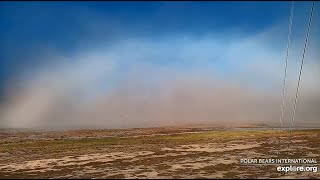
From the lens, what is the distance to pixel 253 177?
27.0 meters

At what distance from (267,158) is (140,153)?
49.5 ft

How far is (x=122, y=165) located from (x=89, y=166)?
3103 millimetres

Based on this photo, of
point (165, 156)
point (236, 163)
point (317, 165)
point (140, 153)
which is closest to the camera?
point (317, 165)

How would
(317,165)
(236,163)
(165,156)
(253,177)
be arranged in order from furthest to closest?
(165,156)
(236,163)
(317,165)
(253,177)

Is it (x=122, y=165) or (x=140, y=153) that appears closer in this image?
(x=122, y=165)

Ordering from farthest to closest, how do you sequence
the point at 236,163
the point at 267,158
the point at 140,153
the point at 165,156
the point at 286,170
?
1. the point at 140,153
2. the point at 165,156
3. the point at 267,158
4. the point at 236,163
5. the point at 286,170

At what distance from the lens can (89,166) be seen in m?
34.8

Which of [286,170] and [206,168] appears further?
[206,168]

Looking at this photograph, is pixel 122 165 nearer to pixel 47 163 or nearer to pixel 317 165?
pixel 47 163

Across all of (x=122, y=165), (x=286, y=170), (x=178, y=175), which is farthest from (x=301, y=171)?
(x=122, y=165)

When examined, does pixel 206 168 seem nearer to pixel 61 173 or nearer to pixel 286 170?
pixel 286 170

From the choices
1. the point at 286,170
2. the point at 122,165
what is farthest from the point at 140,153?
the point at 286,170

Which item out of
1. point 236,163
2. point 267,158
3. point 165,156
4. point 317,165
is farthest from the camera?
point 165,156

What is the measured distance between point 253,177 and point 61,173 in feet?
51.4
